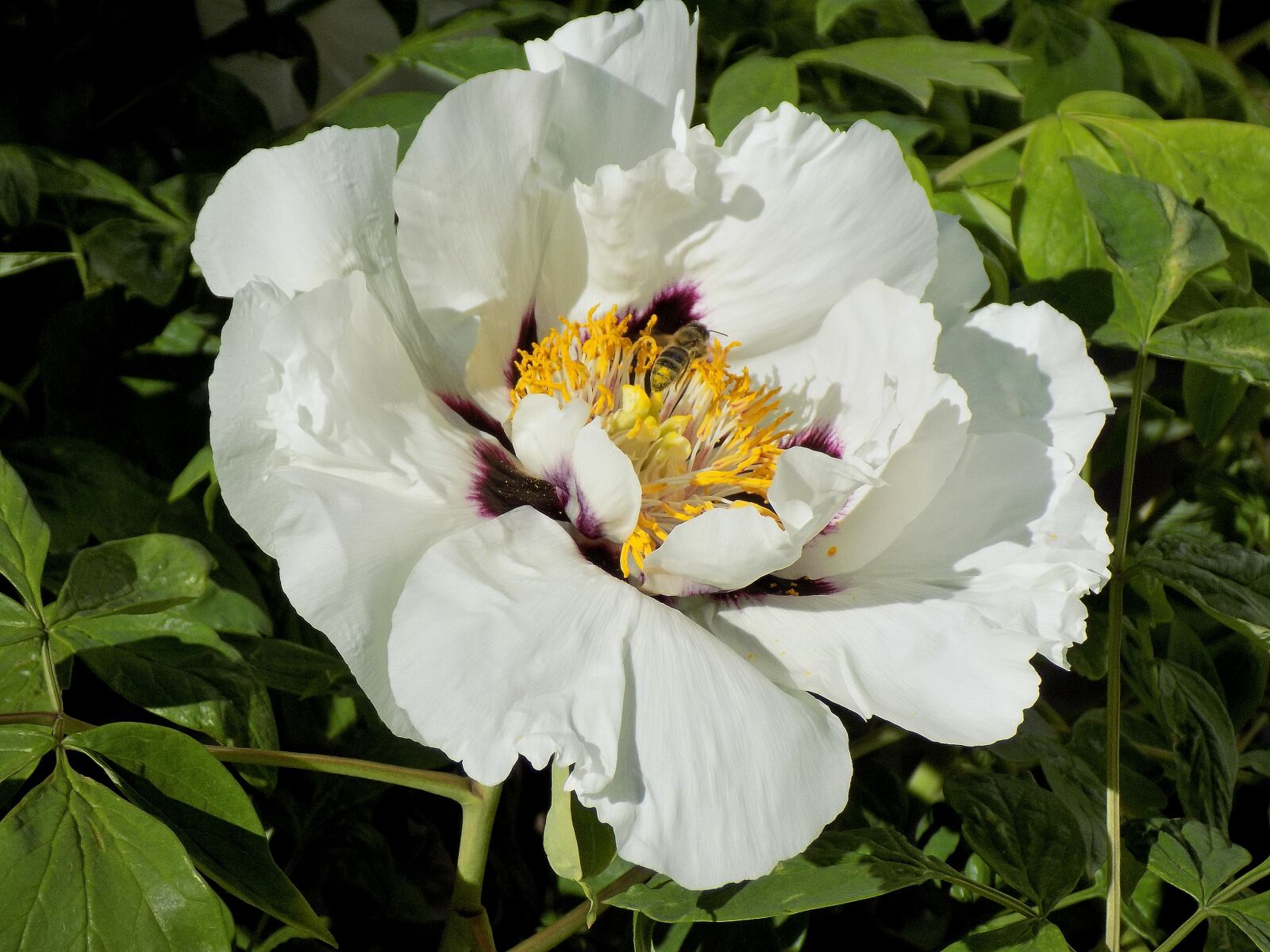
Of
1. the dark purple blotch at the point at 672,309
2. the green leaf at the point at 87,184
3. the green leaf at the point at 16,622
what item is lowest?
the green leaf at the point at 16,622

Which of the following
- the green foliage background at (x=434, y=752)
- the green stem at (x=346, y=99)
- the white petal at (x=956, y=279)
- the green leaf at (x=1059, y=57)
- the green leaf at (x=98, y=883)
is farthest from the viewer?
the green leaf at (x=1059, y=57)

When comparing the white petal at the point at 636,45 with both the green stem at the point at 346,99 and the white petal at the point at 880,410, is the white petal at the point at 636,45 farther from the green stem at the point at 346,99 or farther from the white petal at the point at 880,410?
the green stem at the point at 346,99

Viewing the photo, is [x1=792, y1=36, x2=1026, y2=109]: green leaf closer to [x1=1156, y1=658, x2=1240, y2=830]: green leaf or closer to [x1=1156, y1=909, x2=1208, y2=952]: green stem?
[x1=1156, y1=658, x2=1240, y2=830]: green leaf

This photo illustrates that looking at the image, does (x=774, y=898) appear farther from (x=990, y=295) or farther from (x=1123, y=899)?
(x=990, y=295)

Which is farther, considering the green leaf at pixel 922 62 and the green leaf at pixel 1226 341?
the green leaf at pixel 922 62

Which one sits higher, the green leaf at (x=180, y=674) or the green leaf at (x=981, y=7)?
the green leaf at (x=981, y=7)

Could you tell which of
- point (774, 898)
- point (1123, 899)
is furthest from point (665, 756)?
point (1123, 899)

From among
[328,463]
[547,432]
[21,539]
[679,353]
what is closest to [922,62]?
[679,353]

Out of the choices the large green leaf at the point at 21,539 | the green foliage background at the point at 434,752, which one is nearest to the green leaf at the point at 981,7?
the green foliage background at the point at 434,752

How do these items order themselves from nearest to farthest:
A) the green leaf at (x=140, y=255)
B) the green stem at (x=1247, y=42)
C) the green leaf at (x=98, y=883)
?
1. the green leaf at (x=98, y=883)
2. the green leaf at (x=140, y=255)
3. the green stem at (x=1247, y=42)
